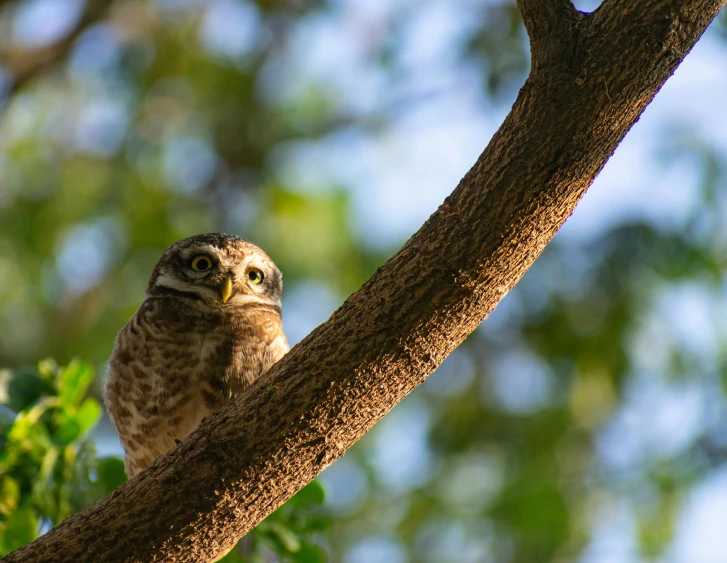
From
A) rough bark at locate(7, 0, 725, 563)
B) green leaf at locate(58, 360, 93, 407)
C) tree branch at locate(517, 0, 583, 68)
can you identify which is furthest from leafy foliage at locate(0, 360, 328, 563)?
tree branch at locate(517, 0, 583, 68)

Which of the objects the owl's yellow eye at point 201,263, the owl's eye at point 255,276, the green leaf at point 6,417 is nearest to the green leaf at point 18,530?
the green leaf at point 6,417

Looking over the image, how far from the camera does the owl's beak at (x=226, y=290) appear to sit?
3.56m

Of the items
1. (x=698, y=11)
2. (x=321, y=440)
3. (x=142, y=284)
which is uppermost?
(x=142, y=284)

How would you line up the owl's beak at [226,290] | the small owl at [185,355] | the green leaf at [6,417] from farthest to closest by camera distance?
the owl's beak at [226,290]
the small owl at [185,355]
the green leaf at [6,417]

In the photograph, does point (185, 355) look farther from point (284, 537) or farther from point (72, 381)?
point (284, 537)

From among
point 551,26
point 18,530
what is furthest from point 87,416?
point 551,26

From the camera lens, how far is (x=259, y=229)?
778 centimetres

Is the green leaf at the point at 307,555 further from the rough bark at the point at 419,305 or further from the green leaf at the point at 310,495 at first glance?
the rough bark at the point at 419,305

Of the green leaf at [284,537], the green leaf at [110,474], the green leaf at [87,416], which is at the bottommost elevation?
the green leaf at [284,537]

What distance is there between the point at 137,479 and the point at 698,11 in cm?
178

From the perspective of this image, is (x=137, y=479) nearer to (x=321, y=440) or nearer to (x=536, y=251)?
(x=321, y=440)

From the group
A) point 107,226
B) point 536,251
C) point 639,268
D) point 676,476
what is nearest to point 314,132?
point 107,226

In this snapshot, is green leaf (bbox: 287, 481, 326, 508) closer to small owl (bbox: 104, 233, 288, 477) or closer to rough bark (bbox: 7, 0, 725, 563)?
small owl (bbox: 104, 233, 288, 477)

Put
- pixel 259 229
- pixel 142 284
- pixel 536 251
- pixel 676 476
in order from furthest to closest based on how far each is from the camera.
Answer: pixel 259 229, pixel 142 284, pixel 676 476, pixel 536 251
